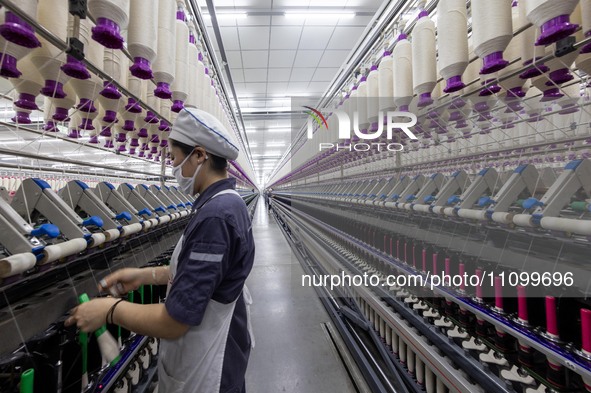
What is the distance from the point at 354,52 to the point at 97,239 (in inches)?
102

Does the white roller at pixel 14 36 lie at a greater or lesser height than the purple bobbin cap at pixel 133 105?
lesser

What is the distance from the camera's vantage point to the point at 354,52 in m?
2.70

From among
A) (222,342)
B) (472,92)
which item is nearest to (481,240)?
(472,92)

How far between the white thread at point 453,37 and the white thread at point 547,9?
0.93ft

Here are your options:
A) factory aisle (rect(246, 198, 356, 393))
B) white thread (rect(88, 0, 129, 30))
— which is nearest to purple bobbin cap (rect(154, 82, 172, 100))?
white thread (rect(88, 0, 129, 30))

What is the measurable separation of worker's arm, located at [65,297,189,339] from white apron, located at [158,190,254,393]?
0.38 ft

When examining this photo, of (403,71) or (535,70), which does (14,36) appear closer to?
(403,71)

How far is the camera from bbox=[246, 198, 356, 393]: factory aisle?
2340 millimetres

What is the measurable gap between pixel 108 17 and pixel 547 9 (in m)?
1.26

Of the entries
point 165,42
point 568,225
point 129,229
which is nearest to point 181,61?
point 165,42

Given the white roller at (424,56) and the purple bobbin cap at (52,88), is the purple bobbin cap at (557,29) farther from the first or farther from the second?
the purple bobbin cap at (52,88)

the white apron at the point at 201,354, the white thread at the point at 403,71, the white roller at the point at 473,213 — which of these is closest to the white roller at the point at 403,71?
the white thread at the point at 403,71

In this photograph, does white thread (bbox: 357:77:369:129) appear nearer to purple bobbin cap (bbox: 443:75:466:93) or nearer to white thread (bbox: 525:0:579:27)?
purple bobbin cap (bbox: 443:75:466:93)

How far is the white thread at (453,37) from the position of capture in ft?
3.59
